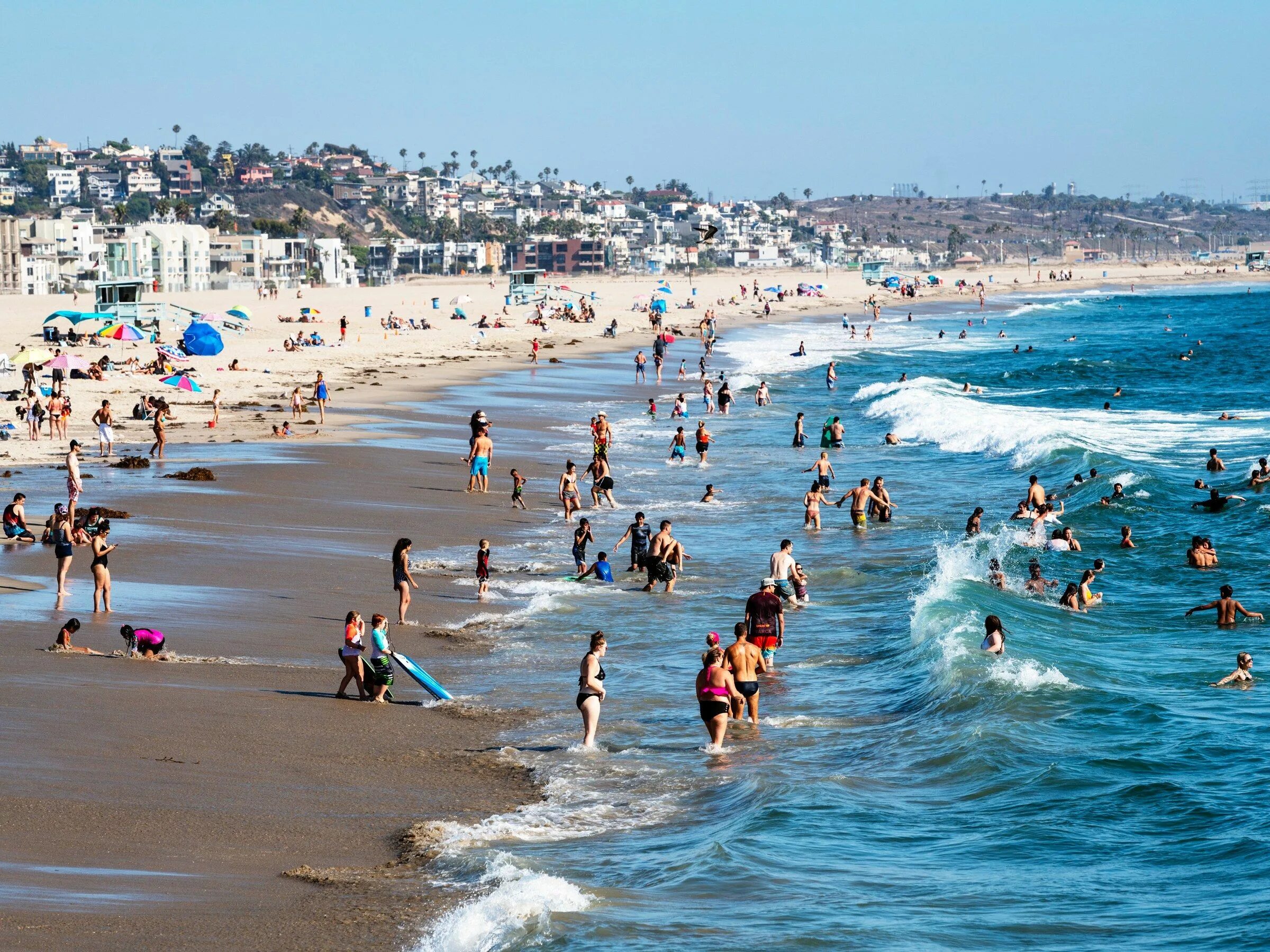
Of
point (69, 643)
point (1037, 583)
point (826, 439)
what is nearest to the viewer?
point (69, 643)

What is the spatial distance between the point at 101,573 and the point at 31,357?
23.5m

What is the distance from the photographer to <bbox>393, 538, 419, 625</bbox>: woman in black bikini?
17266mm

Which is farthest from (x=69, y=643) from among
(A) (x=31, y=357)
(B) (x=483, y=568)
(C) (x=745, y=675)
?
(A) (x=31, y=357)

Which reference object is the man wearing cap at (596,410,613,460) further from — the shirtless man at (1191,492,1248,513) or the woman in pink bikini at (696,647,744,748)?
the woman in pink bikini at (696,647,744,748)

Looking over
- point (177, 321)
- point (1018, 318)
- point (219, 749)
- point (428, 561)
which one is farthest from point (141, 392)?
point (1018, 318)

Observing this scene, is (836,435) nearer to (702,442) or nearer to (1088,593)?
(702,442)

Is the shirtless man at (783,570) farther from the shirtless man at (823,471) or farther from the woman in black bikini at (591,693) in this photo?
the shirtless man at (823,471)

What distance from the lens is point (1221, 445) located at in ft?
121

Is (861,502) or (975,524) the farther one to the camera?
(861,502)

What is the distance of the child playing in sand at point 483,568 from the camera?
19.1 meters

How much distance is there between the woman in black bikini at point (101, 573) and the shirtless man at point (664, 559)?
7429 millimetres

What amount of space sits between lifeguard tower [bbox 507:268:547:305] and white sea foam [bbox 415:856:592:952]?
3597 inches

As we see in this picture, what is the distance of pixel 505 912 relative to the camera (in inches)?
371

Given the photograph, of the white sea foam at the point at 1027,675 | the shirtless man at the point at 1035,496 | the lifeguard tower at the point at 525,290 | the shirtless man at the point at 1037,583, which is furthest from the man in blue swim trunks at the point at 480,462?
the lifeguard tower at the point at 525,290
